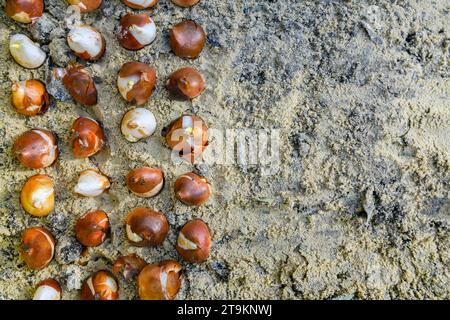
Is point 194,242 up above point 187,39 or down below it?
below

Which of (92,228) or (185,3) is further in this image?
(185,3)

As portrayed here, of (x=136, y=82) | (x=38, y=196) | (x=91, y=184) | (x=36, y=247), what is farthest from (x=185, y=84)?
(x=36, y=247)

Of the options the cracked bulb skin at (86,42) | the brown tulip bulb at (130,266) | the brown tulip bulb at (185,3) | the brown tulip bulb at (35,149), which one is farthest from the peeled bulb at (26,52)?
the brown tulip bulb at (130,266)

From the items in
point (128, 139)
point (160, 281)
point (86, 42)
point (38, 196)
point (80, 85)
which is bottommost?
point (160, 281)

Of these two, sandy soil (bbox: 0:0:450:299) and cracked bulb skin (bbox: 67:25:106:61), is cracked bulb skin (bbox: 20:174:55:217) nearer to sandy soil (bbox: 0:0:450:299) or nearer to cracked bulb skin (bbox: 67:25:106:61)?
sandy soil (bbox: 0:0:450:299)

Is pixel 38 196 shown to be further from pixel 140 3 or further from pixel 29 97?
pixel 140 3

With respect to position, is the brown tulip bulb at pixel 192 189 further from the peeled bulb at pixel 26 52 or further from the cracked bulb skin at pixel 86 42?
the peeled bulb at pixel 26 52
